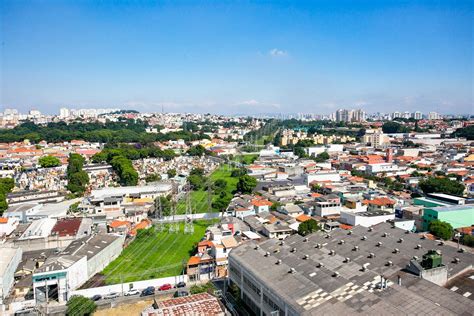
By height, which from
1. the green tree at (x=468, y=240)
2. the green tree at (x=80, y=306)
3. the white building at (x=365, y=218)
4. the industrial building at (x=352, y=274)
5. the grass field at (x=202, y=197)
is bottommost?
the grass field at (x=202, y=197)

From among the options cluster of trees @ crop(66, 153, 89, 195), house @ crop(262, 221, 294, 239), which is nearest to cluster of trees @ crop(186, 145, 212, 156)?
cluster of trees @ crop(66, 153, 89, 195)

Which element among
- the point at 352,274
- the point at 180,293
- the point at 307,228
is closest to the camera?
the point at 352,274

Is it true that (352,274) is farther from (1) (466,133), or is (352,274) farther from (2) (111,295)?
(1) (466,133)

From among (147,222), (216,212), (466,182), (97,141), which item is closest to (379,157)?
(466,182)

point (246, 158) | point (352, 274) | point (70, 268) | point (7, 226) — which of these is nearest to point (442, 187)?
point (352, 274)

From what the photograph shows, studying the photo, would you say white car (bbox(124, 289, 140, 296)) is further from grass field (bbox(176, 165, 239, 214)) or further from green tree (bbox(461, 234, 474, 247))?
green tree (bbox(461, 234, 474, 247))

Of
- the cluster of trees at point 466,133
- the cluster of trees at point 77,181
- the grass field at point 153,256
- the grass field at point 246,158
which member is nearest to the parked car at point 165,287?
the grass field at point 153,256

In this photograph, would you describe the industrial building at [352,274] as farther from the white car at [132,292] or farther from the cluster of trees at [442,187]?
the cluster of trees at [442,187]
